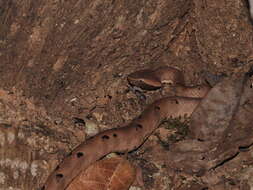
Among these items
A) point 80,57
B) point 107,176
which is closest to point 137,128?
point 107,176

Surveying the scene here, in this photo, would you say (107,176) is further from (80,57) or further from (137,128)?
(80,57)

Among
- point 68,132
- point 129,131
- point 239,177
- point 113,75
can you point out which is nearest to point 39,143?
point 68,132

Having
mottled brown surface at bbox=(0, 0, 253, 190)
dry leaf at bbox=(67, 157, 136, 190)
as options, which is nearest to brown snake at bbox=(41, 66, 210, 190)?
dry leaf at bbox=(67, 157, 136, 190)

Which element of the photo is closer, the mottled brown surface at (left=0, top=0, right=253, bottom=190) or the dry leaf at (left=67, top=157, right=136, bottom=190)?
the dry leaf at (left=67, top=157, right=136, bottom=190)

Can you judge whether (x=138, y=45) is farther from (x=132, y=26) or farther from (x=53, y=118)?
(x=53, y=118)

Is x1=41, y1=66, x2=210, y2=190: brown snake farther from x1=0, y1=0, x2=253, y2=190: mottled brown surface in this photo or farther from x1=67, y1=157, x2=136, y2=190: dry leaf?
x1=0, y1=0, x2=253, y2=190: mottled brown surface

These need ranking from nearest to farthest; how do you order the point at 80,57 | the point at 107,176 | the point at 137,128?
the point at 107,176
the point at 137,128
the point at 80,57

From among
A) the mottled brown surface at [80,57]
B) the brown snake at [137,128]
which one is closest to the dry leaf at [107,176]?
the brown snake at [137,128]
